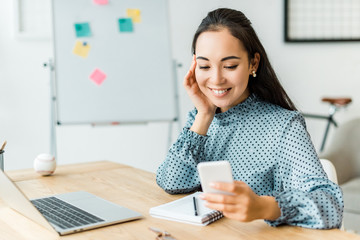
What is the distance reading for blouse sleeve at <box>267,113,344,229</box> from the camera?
957 millimetres

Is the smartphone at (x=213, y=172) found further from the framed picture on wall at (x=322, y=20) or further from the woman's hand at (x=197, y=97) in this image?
the framed picture on wall at (x=322, y=20)

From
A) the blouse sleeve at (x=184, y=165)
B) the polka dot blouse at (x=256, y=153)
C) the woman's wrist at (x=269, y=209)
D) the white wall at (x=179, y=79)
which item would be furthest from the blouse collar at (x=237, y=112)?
the white wall at (x=179, y=79)

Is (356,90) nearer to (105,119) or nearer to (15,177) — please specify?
(105,119)

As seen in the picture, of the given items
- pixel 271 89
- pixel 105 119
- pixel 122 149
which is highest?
pixel 271 89

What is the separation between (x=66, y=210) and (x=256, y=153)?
1.80ft

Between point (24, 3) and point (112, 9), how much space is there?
736 mm

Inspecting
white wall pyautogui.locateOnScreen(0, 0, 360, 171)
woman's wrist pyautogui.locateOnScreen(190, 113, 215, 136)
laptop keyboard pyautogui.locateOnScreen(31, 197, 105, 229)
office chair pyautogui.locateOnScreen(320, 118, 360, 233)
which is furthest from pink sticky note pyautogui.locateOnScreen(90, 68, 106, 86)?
laptop keyboard pyautogui.locateOnScreen(31, 197, 105, 229)

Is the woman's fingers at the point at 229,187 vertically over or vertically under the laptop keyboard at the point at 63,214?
over

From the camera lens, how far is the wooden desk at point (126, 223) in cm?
91

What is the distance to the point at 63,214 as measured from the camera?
1034 mm

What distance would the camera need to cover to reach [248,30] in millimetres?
1286

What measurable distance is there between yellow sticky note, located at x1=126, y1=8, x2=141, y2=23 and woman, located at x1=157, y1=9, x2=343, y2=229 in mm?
1629

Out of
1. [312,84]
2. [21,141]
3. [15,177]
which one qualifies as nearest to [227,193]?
[15,177]

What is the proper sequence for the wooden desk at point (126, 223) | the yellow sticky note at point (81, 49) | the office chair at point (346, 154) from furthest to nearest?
the yellow sticky note at point (81, 49), the office chair at point (346, 154), the wooden desk at point (126, 223)
